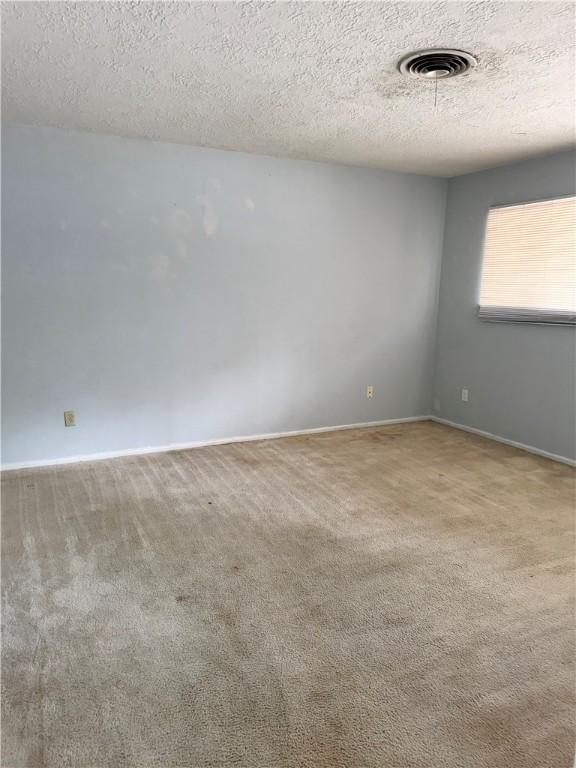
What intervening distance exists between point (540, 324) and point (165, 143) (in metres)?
3.16

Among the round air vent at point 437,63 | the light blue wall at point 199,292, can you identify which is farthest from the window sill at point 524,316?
the round air vent at point 437,63

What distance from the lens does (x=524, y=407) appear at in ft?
14.0

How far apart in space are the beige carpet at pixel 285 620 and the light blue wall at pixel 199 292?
64cm

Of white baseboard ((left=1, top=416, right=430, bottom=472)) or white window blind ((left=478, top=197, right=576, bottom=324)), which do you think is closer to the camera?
white baseboard ((left=1, top=416, right=430, bottom=472))

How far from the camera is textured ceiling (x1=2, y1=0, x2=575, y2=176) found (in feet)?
6.22

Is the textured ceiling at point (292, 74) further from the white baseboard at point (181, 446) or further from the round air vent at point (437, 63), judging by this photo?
the white baseboard at point (181, 446)

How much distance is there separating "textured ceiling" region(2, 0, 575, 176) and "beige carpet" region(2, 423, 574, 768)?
7.48 ft

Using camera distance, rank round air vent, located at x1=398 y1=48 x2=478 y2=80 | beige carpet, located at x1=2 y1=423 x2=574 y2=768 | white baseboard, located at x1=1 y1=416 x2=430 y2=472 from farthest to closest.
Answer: white baseboard, located at x1=1 y1=416 x2=430 y2=472
round air vent, located at x1=398 y1=48 x2=478 y2=80
beige carpet, located at x1=2 y1=423 x2=574 y2=768

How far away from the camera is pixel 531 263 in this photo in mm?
4113

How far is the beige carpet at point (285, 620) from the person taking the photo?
4.97 ft

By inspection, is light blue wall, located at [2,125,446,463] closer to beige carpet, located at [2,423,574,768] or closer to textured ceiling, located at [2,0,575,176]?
textured ceiling, located at [2,0,575,176]

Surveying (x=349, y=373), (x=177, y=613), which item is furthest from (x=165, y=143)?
(x=177, y=613)

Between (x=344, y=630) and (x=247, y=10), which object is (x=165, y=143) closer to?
(x=247, y=10)

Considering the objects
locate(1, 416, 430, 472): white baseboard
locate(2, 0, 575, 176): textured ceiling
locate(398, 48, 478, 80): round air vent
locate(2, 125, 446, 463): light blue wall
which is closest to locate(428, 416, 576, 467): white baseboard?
locate(1, 416, 430, 472): white baseboard
